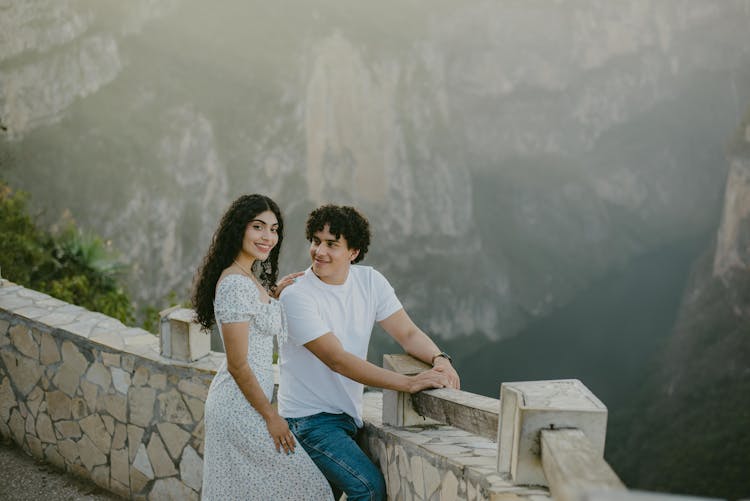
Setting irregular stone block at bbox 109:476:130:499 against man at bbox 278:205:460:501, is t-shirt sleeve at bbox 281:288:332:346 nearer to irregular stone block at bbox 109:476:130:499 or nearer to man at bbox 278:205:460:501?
man at bbox 278:205:460:501

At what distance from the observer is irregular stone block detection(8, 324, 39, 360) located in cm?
474

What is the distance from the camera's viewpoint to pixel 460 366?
1694 inches

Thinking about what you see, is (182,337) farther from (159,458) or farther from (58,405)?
(58,405)

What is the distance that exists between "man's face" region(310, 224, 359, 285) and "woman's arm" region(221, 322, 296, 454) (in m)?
0.45

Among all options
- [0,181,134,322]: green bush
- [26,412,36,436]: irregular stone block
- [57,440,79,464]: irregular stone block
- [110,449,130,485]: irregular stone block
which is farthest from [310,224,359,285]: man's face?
[0,181,134,322]: green bush

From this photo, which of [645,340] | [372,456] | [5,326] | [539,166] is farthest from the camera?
[539,166]

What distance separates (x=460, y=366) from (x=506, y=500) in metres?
41.5

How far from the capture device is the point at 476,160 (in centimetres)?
5462

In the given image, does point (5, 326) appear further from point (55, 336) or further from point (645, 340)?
point (645, 340)

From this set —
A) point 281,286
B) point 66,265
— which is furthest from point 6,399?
point 66,265

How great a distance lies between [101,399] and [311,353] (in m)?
2.12

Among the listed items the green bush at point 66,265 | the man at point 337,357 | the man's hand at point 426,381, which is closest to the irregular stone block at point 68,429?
the man at point 337,357

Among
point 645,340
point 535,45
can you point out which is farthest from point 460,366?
point 535,45

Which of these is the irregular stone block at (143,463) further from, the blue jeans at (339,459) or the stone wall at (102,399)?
the blue jeans at (339,459)
